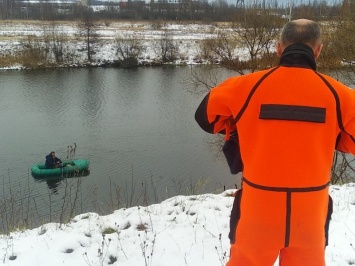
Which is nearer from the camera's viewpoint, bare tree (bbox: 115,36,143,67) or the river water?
the river water

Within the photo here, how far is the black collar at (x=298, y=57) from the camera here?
1.57 m

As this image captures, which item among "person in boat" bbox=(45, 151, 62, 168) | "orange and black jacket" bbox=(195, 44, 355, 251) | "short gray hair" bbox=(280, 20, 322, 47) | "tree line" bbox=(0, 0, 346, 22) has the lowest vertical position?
"person in boat" bbox=(45, 151, 62, 168)

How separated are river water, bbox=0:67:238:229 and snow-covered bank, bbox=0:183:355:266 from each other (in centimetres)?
188

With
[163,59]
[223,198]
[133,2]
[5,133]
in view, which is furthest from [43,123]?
[133,2]

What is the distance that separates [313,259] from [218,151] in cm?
1133

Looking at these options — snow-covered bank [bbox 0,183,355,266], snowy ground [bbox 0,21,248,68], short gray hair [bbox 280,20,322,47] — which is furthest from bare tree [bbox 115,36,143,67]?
short gray hair [bbox 280,20,322,47]

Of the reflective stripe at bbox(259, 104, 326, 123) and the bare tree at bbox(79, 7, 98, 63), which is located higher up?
the bare tree at bbox(79, 7, 98, 63)

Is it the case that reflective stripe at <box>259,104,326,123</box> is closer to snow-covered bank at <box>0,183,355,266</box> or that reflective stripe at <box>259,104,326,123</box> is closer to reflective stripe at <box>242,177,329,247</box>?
reflective stripe at <box>242,177,329,247</box>

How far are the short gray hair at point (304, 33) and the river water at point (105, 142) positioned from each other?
4.25m

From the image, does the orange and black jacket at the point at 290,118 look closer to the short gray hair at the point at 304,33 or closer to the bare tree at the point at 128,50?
the short gray hair at the point at 304,33

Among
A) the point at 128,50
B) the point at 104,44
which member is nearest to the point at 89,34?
the point at 104,44

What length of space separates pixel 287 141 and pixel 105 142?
1299 centimetres

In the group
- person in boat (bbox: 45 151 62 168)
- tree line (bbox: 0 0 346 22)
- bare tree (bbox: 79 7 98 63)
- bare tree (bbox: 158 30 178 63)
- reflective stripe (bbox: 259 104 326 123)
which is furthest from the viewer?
tree line (bbox: 0 0 346 22)

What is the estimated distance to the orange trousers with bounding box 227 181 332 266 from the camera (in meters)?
1.57
